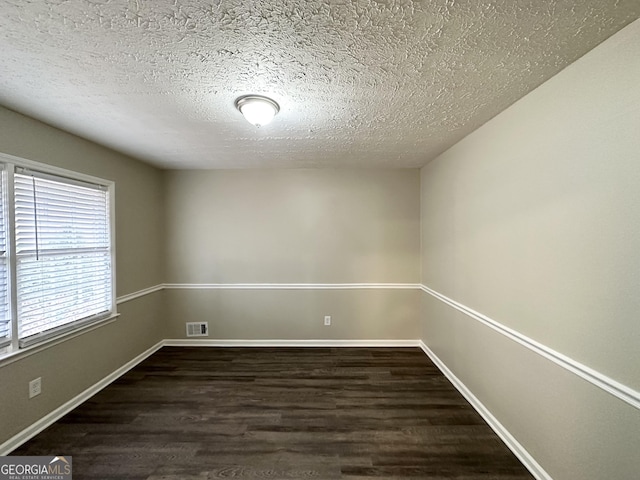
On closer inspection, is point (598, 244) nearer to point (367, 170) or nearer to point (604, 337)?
point (604, 337)

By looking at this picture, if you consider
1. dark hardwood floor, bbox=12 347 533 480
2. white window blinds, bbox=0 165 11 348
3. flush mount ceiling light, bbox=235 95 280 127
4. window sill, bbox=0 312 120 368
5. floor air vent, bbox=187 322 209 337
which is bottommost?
dark hardwood floor, bbox=12 347 533 480

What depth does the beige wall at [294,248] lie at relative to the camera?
3465mm

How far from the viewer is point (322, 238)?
349cm

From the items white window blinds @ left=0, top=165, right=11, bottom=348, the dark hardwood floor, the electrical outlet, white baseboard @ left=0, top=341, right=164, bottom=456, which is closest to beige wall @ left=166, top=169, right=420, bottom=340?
the dark hardwood floor

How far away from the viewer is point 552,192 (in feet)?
4.78

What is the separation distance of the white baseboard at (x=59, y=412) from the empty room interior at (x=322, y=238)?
23 millimetres

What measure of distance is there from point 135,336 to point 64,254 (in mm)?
1313

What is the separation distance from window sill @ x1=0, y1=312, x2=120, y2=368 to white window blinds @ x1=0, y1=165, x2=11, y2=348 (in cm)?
9

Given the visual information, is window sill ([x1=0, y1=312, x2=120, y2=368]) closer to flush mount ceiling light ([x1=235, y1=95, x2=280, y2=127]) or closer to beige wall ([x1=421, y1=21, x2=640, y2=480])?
flush mount ceiling light ([x1=235, y1=95, x2=280, y2=127])

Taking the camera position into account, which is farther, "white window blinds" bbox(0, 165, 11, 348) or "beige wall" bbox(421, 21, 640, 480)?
"white window blinds" bbox(0, 165, 11, 348)

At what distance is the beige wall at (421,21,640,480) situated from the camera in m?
1.11
